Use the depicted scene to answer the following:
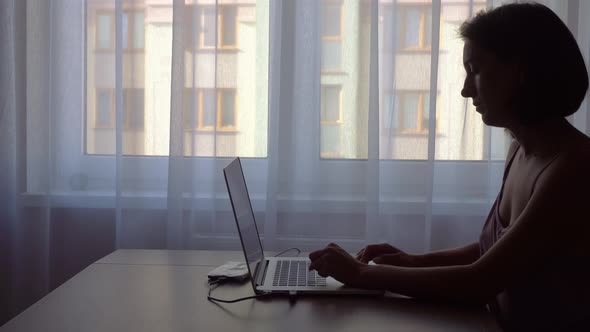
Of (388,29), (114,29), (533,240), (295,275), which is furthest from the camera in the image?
(114,29)

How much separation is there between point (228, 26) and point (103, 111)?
55 cm

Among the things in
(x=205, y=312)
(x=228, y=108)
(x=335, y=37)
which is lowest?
(x=205, y=312)

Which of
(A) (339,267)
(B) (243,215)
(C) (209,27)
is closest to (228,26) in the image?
(C) (209,27)

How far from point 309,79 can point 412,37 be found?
1.24ft

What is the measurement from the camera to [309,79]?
85.0 inches

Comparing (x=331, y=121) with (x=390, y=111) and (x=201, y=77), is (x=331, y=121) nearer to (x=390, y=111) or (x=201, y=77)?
(x=390, y=111)

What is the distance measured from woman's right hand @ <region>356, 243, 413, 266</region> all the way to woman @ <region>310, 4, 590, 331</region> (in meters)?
0.21

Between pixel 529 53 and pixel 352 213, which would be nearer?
pixel 529 53

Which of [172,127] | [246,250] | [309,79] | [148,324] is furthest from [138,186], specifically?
[148,324]

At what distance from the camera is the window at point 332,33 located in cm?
218

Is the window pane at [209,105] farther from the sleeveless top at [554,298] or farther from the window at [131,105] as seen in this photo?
the sleeveless top at [554,298]

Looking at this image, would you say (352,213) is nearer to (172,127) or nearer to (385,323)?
(172,127)

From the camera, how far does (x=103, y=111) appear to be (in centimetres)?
228

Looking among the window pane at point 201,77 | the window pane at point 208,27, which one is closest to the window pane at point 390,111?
the window pane at point 201,77
